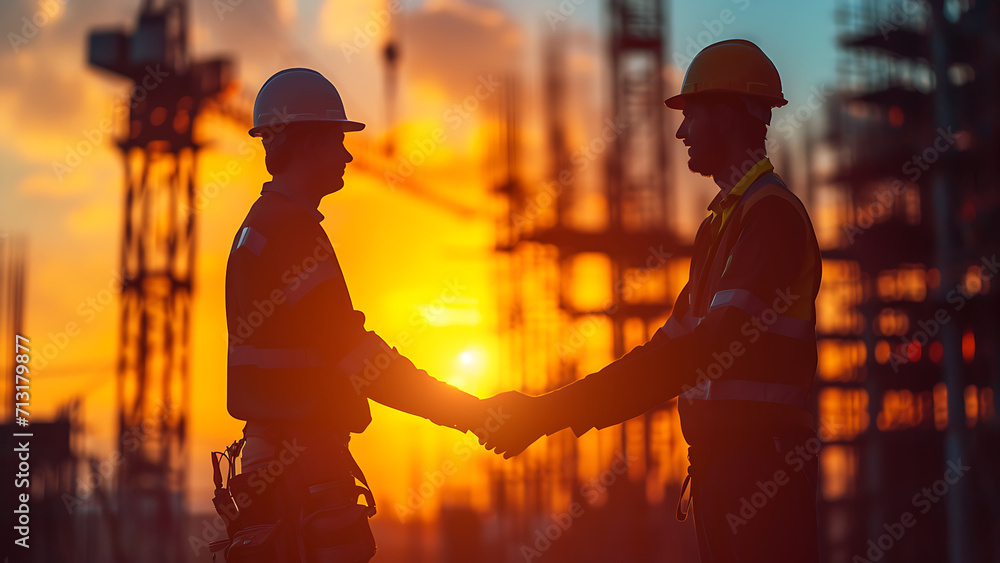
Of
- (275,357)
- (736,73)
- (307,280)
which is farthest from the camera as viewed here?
(736,73)

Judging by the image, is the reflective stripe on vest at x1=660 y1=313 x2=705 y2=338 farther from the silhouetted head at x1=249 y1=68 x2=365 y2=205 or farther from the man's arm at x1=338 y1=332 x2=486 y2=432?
the silhouetted head at x1=249 y1=68 x2=365 y2=205

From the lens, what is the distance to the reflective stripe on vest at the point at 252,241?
535cm

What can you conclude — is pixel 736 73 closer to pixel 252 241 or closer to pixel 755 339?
pixel 755 339

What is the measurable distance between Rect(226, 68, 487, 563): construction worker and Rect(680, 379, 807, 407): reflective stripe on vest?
1.85 meters

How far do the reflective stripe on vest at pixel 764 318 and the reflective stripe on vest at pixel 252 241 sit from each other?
2.40 meters

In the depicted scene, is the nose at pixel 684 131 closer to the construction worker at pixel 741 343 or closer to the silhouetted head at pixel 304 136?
the construction worker at pixel 741 343

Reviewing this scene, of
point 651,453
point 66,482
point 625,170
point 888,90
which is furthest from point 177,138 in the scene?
point 888,90

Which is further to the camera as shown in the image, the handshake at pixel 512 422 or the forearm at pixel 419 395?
the handshake at pixel 512 422

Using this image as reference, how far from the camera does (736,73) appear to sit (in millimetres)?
5465

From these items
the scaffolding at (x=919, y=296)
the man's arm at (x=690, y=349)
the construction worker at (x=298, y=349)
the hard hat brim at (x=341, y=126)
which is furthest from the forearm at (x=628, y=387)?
the scaffolding at (x=919, y=296)

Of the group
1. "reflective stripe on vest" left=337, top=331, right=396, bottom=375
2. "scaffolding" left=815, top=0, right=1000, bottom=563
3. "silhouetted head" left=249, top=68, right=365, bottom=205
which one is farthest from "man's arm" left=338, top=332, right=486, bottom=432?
"scaffolding" left=815, top=0, right=1000, bottom=563

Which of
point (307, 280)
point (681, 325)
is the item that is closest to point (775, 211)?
point (681, 325)

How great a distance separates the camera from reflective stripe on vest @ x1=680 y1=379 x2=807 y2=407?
16.3 ft

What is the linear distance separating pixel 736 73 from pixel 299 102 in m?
2.37
